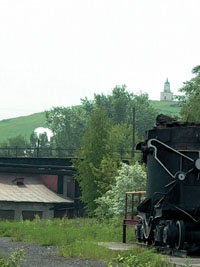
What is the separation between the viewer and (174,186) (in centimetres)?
1778

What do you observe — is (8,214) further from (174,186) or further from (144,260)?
(144,260)

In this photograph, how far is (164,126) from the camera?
18.7 meters

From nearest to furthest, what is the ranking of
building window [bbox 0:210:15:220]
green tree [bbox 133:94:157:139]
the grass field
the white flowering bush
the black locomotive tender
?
the grass field → the black locomotive tender → the white flowering bush → building window [bbox 0:210:15:220] → green tree [bbox 133:94:157:139]

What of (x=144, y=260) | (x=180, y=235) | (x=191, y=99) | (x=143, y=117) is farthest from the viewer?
(x=143, y=117)

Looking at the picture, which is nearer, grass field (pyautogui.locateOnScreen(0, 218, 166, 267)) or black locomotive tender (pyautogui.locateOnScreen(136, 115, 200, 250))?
grass field (pyautogui.locateOnScreen(0, 218, 166, 267))

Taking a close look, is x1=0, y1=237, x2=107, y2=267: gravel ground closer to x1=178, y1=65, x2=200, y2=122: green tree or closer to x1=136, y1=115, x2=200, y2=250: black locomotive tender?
x1=136, y1=115, x2=200, y2=250: black locomotive tender

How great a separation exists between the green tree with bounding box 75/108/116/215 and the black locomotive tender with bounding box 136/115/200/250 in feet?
96.6

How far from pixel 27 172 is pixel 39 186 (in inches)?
90.0

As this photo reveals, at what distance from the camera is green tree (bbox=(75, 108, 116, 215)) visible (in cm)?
4959

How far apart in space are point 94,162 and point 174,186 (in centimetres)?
3458

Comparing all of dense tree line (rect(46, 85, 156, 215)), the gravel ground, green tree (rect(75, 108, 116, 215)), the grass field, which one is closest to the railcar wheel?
the grass field

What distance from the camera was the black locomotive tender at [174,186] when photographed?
17422 millimetres

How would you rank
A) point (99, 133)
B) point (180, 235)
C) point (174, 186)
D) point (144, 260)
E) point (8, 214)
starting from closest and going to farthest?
1. point (144, 260)
2. point (180, 235)
3. point (174, 186)
4. point (99, 133)
5. point (8, 214)

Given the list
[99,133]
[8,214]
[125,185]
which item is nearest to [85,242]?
[125,185]
